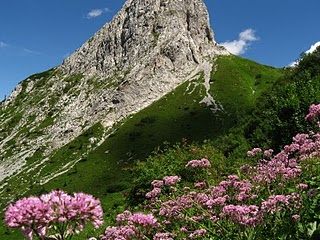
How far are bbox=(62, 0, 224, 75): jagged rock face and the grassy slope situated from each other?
1427cm

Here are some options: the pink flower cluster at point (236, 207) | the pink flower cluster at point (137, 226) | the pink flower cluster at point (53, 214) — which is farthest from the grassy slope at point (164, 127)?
the pink flower cluster at point (53, 214)

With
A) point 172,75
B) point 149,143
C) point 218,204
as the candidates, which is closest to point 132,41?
point 172,75

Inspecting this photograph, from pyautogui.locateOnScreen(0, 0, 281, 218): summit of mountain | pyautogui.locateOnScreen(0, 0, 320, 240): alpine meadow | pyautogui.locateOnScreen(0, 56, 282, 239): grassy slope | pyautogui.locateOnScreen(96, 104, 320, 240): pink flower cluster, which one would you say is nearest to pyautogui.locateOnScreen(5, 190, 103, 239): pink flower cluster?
pyautogui.locateOnScreen(0, 0, 320, 240): alpine meadow

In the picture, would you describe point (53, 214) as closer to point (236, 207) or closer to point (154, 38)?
point (236, 207)

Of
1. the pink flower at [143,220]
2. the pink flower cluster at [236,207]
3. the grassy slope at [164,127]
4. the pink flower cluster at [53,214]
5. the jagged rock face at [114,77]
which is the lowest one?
the pink flower cluster at [236,207]

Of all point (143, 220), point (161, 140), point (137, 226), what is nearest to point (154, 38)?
point (161, 140)

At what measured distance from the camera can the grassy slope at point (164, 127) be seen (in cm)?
8574

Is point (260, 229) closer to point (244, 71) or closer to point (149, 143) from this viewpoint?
point (149, 143)

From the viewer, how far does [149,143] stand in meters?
96.6

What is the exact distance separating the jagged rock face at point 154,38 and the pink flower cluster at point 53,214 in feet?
433

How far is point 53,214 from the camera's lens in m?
4.37

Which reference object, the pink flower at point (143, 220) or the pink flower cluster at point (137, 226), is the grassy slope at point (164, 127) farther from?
the pink flower at point (143, 220)

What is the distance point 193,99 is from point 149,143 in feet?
88.6

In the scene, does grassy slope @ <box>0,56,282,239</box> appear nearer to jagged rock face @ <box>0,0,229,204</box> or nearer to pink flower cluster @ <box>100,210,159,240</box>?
jagged rock face @ <box>0,0,229,204</box>
